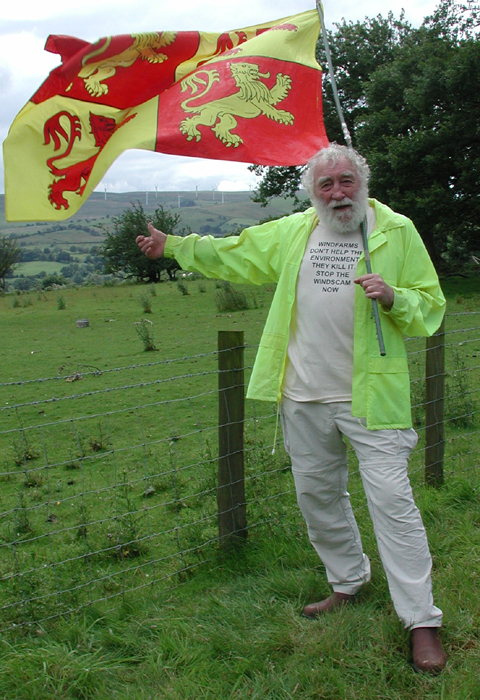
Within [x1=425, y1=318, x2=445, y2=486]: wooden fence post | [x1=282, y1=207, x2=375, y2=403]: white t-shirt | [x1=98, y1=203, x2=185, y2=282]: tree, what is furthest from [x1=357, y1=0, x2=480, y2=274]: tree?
[x1=282, y1=207, x2=375, y2=403]: white t-shirt

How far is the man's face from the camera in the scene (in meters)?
3.59

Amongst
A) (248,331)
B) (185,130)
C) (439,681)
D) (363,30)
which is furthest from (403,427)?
(363,30)

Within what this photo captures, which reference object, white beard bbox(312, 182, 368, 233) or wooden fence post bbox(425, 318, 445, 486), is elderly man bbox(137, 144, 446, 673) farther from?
wooden fence post bbox(425, 318, 445, 486)

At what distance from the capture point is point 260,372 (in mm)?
3764

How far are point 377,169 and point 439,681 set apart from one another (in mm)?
21122

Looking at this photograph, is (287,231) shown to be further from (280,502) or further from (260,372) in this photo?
(280,502)

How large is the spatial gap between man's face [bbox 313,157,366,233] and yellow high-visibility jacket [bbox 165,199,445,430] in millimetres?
134

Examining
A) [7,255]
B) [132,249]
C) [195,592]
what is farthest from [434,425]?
[7,255]

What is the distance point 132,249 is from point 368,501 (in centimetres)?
3563

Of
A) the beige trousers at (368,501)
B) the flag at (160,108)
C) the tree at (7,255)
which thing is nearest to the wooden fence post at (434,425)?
the beige trousers at (368,501)

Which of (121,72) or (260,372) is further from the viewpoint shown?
(121,72)

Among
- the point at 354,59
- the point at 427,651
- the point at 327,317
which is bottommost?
the point at 427,651

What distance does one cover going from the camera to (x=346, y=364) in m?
3.61

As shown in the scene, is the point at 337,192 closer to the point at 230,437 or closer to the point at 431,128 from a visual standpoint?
the point at 230,437
